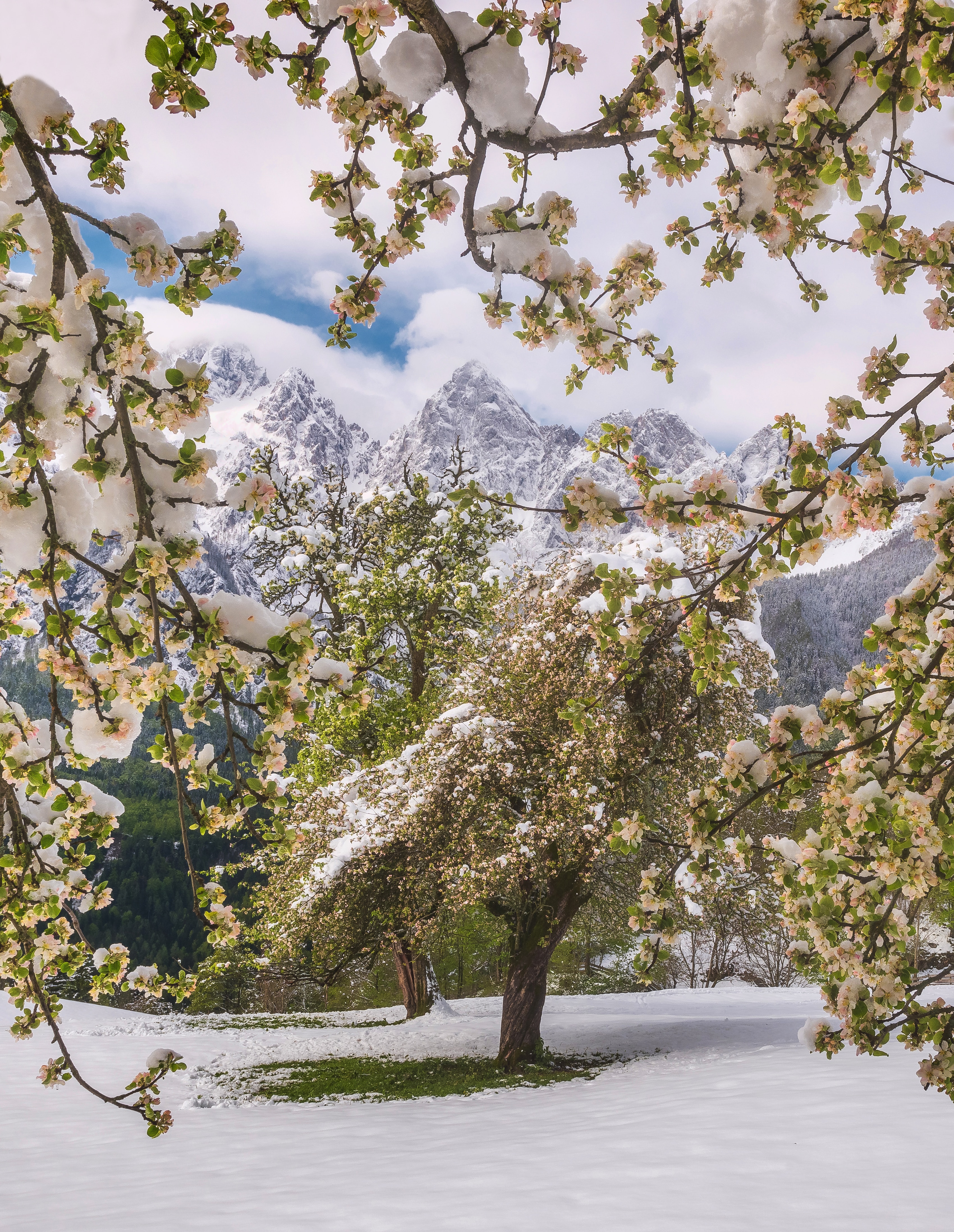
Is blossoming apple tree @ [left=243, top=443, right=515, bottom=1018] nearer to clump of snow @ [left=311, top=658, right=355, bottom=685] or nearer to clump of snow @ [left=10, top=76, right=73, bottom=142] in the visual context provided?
clump of snow @ [left=311, top=658, right=355, bottom=685]

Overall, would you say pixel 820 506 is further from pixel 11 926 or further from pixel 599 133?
pixel 11 926

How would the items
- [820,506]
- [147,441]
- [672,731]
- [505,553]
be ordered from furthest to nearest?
[505,553]
[672,731]
[820,506]
[147,441]

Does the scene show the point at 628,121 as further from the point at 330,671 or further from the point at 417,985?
the point at 417,985

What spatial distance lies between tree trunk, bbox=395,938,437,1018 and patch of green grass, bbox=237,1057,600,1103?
11.1ft

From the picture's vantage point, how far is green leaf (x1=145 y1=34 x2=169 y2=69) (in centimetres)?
133

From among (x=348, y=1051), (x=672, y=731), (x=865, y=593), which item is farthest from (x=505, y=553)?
(x=865, y=593)

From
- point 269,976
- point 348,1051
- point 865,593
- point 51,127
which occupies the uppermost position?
point 865,593

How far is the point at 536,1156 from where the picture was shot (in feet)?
11.6

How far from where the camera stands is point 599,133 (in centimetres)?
226

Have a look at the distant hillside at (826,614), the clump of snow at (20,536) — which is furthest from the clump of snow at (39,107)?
the distant hillside at (826,614)

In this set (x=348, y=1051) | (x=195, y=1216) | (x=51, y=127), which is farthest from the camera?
(x=348, y=1051)

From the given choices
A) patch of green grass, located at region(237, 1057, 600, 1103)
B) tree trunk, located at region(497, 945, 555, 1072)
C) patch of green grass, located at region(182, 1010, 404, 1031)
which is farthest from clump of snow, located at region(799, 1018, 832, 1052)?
patch of green grass, located at region(182, 1010, 404, 1031)

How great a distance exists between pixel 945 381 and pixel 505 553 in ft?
41.3

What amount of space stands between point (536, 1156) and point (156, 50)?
167 inches
